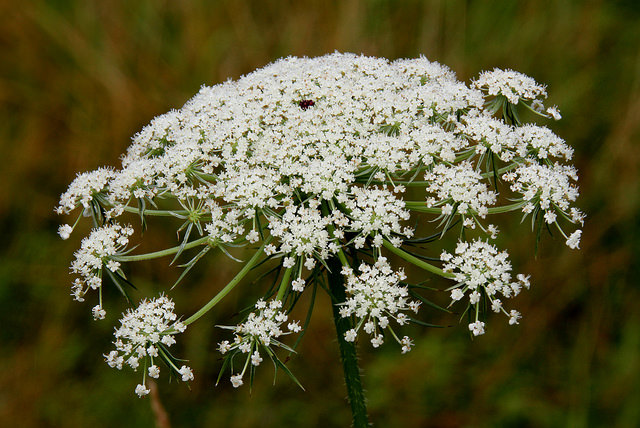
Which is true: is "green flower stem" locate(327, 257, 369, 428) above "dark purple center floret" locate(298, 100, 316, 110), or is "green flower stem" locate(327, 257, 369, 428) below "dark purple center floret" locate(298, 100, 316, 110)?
below

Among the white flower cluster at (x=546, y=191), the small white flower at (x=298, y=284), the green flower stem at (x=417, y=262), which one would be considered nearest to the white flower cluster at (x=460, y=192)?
the white flower cluster at (x=546, y=191)

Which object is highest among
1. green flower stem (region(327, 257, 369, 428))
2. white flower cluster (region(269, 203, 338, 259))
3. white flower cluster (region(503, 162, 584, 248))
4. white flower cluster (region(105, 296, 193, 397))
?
white flower cluster (region(503, 162, 584, 248))

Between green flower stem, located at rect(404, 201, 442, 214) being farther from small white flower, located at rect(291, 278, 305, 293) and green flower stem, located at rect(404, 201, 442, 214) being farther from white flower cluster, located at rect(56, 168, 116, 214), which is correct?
white flower cluster, located at rect(56, 168, 116, 214)

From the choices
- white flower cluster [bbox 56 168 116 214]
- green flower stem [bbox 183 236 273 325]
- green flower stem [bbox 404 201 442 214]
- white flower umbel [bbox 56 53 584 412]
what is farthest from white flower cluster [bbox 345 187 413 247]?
white flower cluster [bbox 56 168 116 214]

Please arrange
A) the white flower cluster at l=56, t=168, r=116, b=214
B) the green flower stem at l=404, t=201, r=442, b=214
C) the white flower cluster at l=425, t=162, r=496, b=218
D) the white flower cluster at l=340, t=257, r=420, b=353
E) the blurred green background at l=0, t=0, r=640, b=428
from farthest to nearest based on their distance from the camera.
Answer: the blurred green background at l=0, t=0, r=640, b=428
the white flower cluster at l=56, t=168, r=116, b=214
the green flower stem at l=404, t=201, r=442, b=214
the white flower cluster at l=425, t=162, r=496, b=218
the white flower cluster at l=340, t=257, r=420, b=353

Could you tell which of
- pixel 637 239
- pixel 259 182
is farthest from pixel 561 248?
pixel 259 182

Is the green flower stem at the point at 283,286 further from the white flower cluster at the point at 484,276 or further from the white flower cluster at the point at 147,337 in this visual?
the white flower cluster at the point at 484,276
